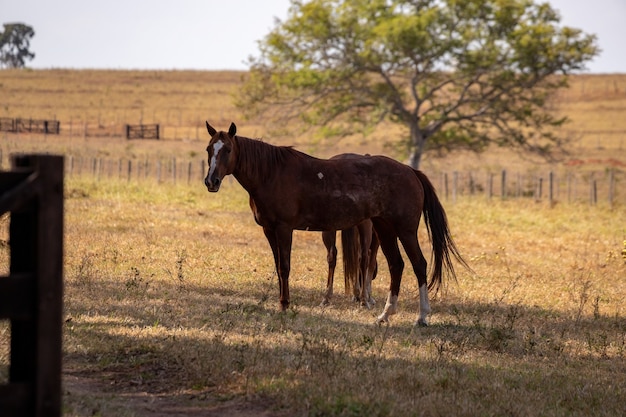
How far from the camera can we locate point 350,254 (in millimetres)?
12047

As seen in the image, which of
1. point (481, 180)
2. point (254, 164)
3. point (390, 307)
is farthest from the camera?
point (481, 180)

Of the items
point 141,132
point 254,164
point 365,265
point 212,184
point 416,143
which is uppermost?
point 141,132

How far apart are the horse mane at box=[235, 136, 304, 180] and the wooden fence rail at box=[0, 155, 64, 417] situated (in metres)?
6.42

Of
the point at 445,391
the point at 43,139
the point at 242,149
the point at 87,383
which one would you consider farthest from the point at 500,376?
the point at 43,139

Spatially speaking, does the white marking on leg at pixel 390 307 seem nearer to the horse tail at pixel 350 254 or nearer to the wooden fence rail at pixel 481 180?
the horse tail at pixel 350 254

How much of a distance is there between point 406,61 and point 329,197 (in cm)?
2715

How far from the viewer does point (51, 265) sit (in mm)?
4020

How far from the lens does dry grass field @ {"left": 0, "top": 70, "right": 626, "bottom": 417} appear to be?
21.8 feet

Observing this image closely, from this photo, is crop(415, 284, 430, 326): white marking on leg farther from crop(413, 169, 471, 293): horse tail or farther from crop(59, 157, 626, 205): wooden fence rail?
crop(59, 157, 626, 205): wooden fence rail

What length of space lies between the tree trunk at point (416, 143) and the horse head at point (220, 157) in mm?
26582

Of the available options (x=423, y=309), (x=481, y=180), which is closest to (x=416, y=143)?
(x=481, y=180)

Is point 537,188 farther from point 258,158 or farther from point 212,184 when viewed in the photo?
point 212,184

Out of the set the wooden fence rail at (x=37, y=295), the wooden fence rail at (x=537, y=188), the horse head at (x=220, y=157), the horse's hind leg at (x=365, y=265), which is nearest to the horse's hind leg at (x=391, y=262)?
the horse's hind leg at (x=365, y=265)

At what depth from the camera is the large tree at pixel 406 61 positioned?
Result: 35.5 m
